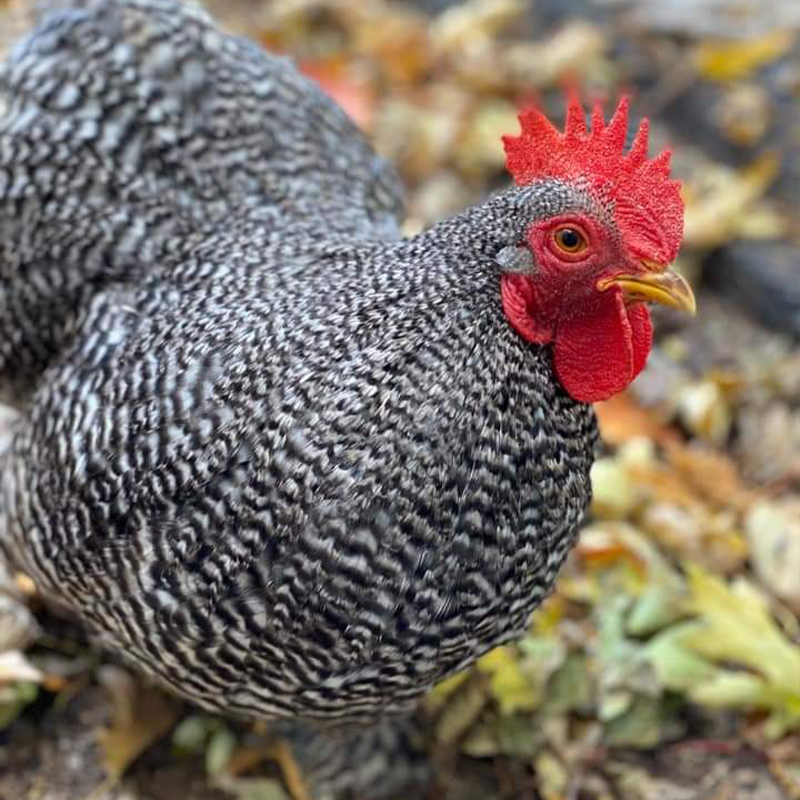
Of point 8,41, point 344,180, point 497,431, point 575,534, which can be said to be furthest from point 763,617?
point 8,41

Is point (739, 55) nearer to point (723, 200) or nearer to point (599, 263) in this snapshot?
point (723, 200)

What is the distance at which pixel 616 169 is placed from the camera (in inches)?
81.4

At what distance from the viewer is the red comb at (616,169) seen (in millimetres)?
2002

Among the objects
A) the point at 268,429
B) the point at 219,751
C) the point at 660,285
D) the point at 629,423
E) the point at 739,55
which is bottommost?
the point at 629,423

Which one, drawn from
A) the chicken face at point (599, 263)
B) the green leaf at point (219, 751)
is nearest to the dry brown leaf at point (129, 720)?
the green leaf at point (219, 751)

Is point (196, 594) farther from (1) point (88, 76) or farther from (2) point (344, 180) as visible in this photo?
(1) point (88, 76)

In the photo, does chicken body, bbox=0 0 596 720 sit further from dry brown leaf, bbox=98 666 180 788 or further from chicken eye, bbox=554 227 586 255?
dry brown leaf, bbox=98 666 180 788

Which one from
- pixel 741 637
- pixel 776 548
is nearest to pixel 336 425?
pixel 741 637

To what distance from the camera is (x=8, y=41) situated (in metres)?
3.70

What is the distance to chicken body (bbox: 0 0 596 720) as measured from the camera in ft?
6.66

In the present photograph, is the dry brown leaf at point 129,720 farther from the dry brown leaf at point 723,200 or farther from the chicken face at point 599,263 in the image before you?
the dry brown leaf at point 723,200

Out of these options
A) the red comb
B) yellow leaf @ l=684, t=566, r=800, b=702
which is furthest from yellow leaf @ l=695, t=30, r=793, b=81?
the red comb

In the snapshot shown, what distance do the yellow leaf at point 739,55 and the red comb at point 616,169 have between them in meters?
2.80

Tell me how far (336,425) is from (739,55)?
3.41 meters
